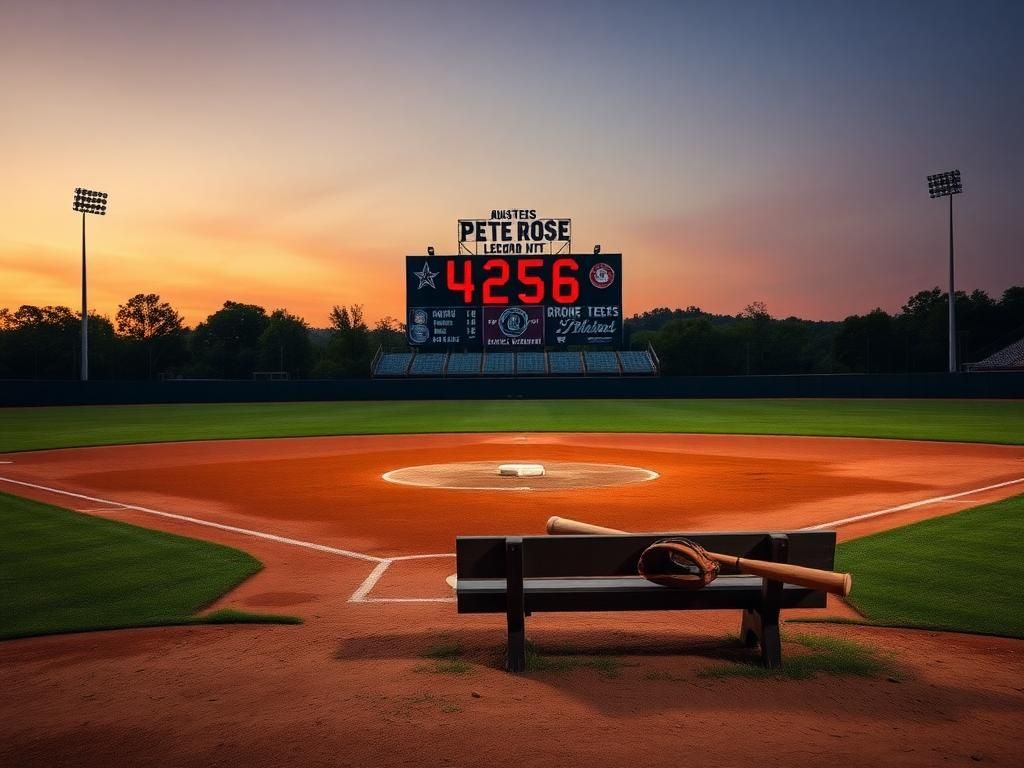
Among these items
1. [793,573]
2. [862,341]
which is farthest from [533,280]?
[862,341]

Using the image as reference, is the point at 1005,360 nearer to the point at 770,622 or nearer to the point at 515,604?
the point at 770,622

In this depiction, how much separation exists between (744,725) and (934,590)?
354 cm

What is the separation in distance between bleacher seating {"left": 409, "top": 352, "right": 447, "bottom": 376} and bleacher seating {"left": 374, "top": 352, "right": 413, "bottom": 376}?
1.94 ft

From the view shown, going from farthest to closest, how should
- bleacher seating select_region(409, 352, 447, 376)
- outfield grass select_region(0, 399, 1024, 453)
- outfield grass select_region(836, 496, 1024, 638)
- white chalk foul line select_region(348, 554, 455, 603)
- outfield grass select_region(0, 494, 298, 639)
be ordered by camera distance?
bleacher seating select_region(409, 352, 447, 376) < outfield grass select_region(0, 399, 1024, 453) < white chalk foul line select_region(348, 554, 455, 603) < outfield grass select_region(0, 494, 298, 639) < outfield grass select_region(836, 496, 1024, 638)

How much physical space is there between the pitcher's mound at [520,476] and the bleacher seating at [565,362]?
50578mm

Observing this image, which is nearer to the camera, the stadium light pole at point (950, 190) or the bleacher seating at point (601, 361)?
the stadium light pole at point (950, 190)

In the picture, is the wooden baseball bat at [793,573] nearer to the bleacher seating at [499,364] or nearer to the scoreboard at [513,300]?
the scoreboard at [513,300]

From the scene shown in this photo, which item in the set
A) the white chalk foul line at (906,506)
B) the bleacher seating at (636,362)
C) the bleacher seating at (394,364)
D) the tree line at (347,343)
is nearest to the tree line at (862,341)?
the tree line at (347,343)

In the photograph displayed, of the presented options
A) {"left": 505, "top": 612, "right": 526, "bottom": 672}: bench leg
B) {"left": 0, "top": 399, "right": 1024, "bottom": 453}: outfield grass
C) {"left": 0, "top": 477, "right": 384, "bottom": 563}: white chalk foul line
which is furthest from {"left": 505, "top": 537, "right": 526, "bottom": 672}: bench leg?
{"left": 0, "top": 399, "right": 1024, "bottom": 453}: outfield grass

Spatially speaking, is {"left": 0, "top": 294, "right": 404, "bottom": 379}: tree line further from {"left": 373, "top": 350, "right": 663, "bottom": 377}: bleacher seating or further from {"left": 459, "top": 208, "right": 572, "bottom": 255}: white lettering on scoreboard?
{"left": 459, "top": 208, "right": 572, "bottom": 255}: white lettering on scoreboard

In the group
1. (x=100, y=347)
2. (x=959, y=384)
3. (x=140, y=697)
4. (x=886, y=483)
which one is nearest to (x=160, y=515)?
(x=140, y=697)

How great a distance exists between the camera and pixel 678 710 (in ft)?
13.6

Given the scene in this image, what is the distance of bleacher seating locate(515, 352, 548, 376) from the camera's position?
68.5 metres

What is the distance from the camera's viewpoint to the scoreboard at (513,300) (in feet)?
145
